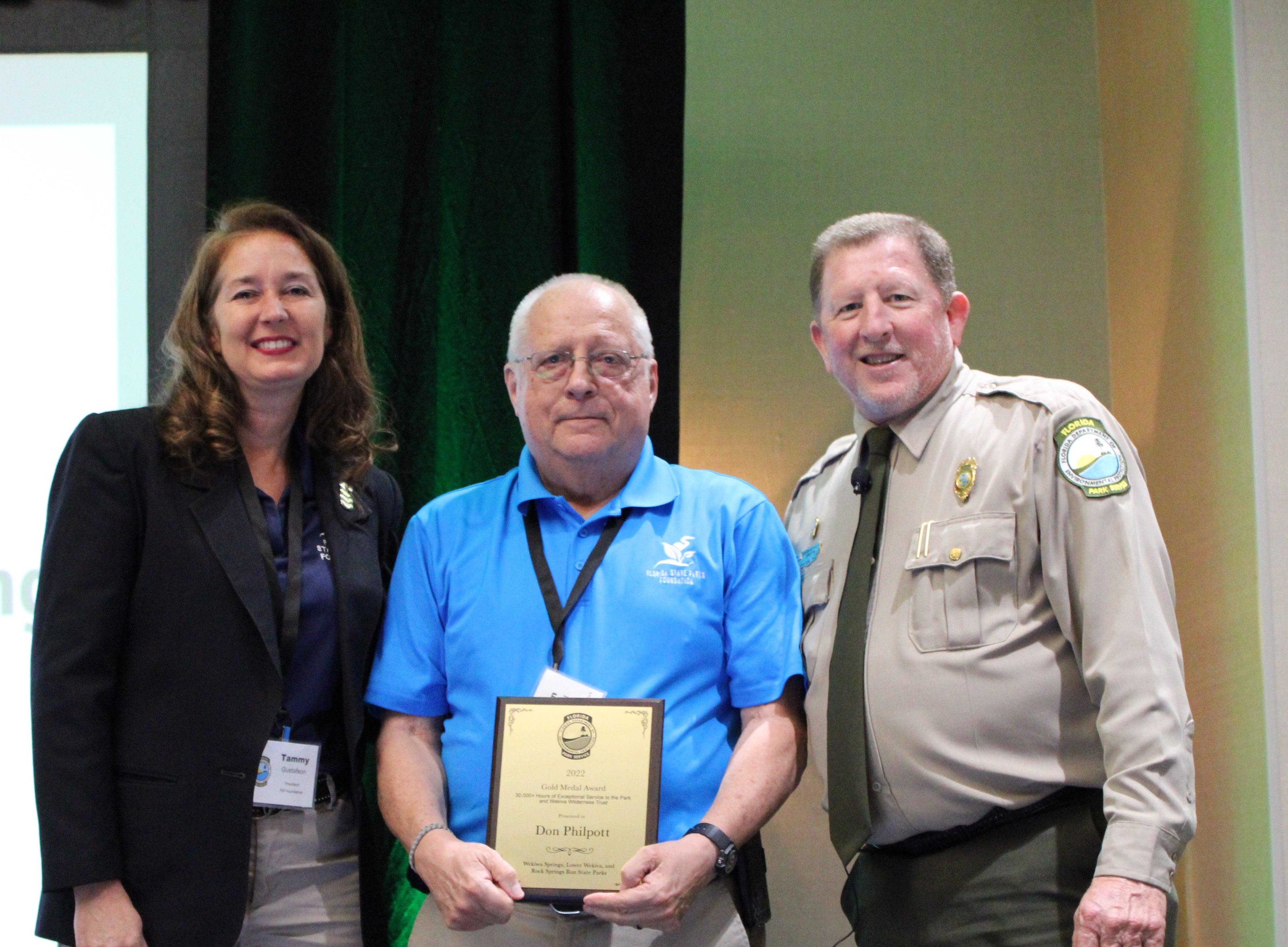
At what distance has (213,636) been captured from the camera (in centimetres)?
192

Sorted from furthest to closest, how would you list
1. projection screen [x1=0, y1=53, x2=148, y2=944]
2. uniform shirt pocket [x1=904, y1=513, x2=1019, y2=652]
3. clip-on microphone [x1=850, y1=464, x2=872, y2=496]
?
projection screen [x1=0, y1=53, x2=148, y2=944] → clip-on microphone [x1=850, y1=464, x2=872, y2=496] → uniform shirt pocket [x1=904, y1=513, x2=1019, y2=652]

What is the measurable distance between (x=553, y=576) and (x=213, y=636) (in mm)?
598

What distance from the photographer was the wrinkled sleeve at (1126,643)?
164 centimetres

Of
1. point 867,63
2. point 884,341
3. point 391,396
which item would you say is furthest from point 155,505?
point 867,63

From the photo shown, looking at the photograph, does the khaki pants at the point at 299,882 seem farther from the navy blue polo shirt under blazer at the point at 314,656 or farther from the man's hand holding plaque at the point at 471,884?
the man's hand holding plaque at the point at 471,884

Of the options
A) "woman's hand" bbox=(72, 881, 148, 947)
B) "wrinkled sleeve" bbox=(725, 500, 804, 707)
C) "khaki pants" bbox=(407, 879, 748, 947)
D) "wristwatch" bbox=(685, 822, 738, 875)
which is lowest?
"khaki pants" bbox=(407, 879, 748, 947)

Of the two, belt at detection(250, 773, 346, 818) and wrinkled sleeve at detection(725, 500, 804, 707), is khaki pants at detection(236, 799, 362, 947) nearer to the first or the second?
belt at detection(250, 773, 346, 818)

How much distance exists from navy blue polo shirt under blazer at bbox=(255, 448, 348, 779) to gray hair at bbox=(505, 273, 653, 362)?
53cm

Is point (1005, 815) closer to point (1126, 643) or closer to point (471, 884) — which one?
point (1126, 643)

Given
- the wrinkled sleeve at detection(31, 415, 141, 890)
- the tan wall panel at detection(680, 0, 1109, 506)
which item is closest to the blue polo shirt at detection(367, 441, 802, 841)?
the wrinkled sleeve at detection(31, 415, 141, 890)

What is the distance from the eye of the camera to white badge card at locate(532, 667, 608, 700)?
6.36ft

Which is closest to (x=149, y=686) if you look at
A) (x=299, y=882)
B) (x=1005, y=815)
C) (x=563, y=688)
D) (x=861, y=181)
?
(x=299, y=882)

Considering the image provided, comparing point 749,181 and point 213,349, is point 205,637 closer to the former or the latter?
point 213,349

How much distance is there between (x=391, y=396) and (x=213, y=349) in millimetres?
926
